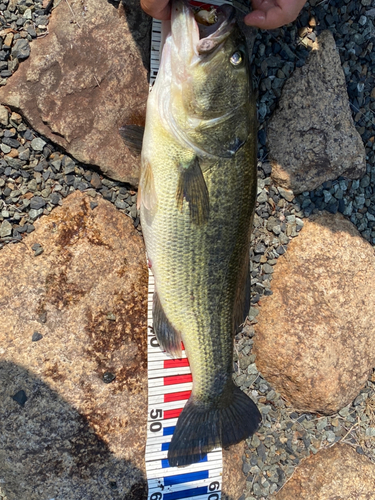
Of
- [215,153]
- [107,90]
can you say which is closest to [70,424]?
[215,153]

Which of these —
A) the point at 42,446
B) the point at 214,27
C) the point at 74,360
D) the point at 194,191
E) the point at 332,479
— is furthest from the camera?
the point at 332,479

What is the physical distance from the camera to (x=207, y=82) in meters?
2.46

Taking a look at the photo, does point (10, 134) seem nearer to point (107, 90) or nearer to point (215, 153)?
point (107, 90)

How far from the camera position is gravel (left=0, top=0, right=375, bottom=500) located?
3211 mm

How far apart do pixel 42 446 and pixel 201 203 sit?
6.87 feet

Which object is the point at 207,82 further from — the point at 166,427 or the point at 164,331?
the point at 166,427

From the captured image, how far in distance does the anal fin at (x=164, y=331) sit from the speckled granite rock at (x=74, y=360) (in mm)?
234

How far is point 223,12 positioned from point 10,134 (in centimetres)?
177

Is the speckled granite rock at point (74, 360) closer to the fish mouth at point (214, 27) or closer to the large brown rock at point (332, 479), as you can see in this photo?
the fish mouth at point (214, 27)

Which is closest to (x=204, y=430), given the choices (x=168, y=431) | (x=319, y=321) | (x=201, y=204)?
(x=168, y=431)

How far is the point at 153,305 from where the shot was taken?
298cm

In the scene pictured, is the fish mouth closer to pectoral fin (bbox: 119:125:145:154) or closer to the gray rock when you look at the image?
pectoral fin (bbox: 119:125:145:154)

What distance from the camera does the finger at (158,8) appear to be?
2445 mm

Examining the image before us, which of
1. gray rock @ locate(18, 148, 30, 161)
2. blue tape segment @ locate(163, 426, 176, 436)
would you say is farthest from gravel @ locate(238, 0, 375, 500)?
gray rock @ locate(18, 148, 30, 161)
